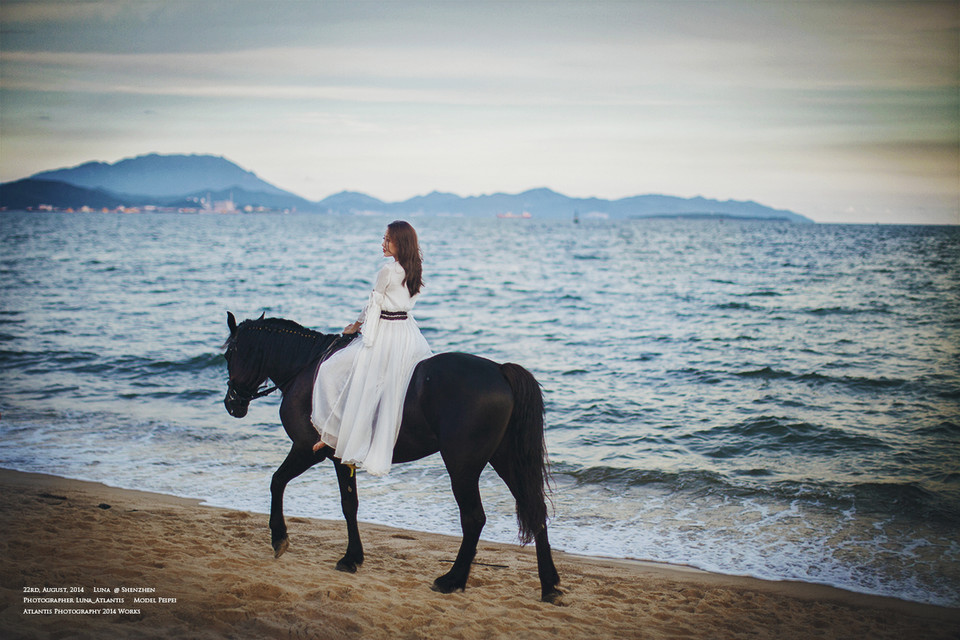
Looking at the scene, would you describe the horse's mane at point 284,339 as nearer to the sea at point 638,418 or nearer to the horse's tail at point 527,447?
the horse's tail at point 527,447

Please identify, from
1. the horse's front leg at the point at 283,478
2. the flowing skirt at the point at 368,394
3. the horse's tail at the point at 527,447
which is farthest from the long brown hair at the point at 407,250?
the horse's front leg at the point at 283,478

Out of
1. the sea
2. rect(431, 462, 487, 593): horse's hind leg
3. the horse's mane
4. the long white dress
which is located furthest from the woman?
the sea

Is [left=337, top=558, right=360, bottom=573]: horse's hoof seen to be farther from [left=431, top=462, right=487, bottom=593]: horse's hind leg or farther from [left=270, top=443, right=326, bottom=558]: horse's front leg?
[left=431, top=462, right=487, bottom=593]: horse's hind leg

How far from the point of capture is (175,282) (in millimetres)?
33031

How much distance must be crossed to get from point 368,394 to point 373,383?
0.31 ft

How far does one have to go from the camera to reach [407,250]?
205 inches

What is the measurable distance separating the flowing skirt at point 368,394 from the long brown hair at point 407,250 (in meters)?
0.35

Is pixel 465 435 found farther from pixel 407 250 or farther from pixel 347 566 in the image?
pixel 347 566

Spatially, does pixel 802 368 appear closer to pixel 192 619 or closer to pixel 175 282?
pixel 192 619

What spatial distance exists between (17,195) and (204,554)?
215082mm

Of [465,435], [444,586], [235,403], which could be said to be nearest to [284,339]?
[235,403]

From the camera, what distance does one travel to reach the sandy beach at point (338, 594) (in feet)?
14.0

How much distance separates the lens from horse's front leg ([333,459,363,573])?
546 centimetres

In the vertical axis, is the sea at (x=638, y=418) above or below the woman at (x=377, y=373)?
below
